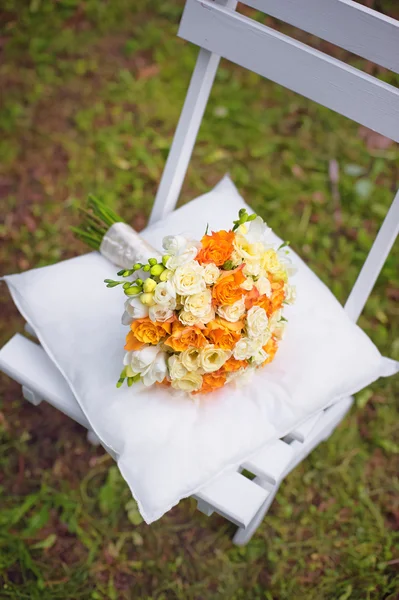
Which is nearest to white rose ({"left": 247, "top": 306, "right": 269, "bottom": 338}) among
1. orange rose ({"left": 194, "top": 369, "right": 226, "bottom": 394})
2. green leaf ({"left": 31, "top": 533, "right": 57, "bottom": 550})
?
orange rose ({"left": 194, "top": 369, "right": 226, "bottom": 394})

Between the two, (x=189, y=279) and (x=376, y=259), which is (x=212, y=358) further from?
(x=376, y=259)

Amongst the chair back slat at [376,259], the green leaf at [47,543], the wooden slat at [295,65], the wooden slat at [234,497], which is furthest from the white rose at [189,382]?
the green leaf at [47,543]

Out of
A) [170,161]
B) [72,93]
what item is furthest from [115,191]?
[170,161]

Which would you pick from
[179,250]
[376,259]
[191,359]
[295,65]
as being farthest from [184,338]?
[295,65]

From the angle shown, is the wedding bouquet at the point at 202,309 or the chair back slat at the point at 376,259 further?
the chair back slat at the point at 376,259

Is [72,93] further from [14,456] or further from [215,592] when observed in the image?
[215,592]

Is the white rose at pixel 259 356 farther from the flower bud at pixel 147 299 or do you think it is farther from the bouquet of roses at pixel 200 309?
the flower bud at pixel 147 299
